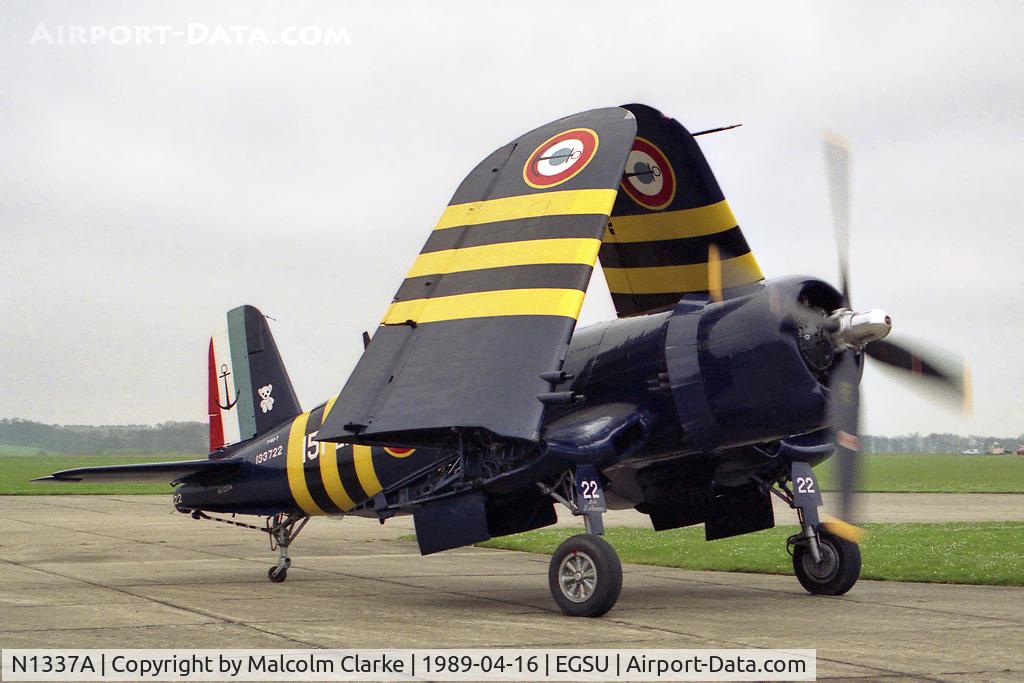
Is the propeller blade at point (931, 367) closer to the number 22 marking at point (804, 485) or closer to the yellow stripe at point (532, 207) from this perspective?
the number 22 marking at point (804, 485)

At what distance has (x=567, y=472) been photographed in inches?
431

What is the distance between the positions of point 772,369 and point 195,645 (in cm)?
566

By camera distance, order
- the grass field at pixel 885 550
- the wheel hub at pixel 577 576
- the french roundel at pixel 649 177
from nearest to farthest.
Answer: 1. the wheel hub at pixel 577 576
2. the french roundel at pixel 649 177
3. the grass field at pixel 885 550

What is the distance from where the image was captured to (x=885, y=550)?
55.1 feet

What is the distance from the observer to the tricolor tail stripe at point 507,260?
10.2 meters

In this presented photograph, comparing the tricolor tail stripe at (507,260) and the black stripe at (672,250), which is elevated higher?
the black stripe at (672,250)

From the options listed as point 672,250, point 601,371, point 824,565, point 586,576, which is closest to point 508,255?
point 601,371

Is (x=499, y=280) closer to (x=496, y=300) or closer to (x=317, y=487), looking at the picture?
(x=496, y=300)

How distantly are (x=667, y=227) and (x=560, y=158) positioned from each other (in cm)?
218

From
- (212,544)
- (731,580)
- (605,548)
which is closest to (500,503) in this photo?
(605,548)

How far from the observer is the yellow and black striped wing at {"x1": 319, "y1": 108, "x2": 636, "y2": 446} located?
9992 mm

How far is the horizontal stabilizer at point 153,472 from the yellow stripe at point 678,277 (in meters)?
5.57

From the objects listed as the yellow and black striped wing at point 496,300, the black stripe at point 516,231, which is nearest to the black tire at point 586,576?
the yellow and black striped wing at point 496,300

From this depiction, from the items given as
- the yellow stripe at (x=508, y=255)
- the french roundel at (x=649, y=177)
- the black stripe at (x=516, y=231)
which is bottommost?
the yellow stripe at (x=508, y=255)
